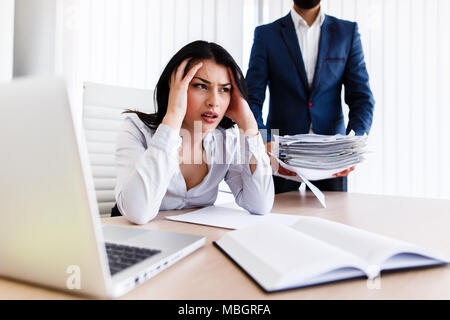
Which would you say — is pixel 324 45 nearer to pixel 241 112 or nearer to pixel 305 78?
pixel 305 78

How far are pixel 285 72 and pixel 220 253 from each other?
4.27 feet

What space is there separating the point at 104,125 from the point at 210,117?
674 mm

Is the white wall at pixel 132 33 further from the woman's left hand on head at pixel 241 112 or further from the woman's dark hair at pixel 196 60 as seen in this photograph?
the woman's left hand on head at pixel 241 112

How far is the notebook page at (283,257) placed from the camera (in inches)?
14.8

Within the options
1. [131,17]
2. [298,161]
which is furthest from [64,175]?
[131,17]

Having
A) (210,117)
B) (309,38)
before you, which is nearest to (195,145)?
(210,117)

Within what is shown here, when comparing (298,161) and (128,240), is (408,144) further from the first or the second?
(128,240)

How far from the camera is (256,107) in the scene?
5.16 feet

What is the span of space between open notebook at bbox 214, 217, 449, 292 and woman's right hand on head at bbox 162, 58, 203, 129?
0.47m

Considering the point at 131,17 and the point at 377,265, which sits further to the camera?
the point at 131,17

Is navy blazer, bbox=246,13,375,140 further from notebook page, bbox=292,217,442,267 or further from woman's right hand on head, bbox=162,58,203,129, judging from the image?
notebook page, bbox=292,217,442,267

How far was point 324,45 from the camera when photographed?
1.62m

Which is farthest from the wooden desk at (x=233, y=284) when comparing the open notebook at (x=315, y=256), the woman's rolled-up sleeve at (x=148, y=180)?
the woman's rolled-up sleeve at (x=148, y=180)

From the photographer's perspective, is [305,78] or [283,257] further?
[305,78]
